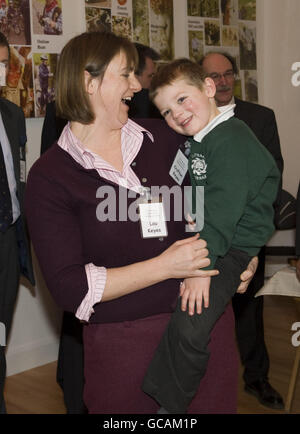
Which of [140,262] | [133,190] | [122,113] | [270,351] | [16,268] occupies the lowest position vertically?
[270,351]

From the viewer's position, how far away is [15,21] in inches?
160

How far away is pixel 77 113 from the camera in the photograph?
194cm

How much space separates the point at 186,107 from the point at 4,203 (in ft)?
5.05

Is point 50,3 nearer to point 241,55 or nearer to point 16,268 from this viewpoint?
point 16,268

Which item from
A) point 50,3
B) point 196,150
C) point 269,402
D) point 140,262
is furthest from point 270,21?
point 140,262

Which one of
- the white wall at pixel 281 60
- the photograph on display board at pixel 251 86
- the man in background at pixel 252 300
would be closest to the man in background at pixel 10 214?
the man in background at pixel 252 300

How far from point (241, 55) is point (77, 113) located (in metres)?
4.33

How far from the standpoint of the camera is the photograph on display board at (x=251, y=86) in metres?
5.97

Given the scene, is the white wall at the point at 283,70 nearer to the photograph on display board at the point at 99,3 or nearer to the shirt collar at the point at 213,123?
the photograph on display board at the point at 99,3

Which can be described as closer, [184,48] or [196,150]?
[196,150]

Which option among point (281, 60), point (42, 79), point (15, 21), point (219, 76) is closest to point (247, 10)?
point (281, 60)

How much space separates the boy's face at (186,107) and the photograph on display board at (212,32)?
A: 11.5ft

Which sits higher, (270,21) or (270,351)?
(270,21)

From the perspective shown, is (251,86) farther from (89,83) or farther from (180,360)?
(180,360)
